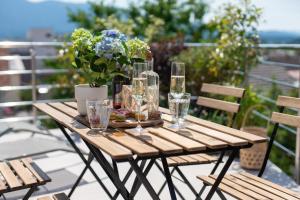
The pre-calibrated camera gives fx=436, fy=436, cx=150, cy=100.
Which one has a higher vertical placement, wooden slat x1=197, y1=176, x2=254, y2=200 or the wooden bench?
the wooden bench

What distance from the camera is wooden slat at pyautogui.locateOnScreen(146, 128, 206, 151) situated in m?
1.93

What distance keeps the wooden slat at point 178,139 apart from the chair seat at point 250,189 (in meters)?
0.47

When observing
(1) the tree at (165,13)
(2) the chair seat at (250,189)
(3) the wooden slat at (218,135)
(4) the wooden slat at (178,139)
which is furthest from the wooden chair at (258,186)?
(1) the tree at (165,13)

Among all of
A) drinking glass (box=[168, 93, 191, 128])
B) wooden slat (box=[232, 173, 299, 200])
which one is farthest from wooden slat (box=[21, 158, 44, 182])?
wooden slat (box=[232, 173, 299, 200])

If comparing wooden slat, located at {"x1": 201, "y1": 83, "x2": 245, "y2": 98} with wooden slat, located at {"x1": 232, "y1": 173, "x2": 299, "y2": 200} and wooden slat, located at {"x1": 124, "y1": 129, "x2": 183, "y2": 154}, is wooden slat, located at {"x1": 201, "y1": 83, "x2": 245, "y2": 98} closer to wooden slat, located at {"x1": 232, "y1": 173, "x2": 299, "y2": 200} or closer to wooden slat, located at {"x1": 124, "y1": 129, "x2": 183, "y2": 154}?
wooden slat, located at {"x1": 232, "y1": 173, "x2": 299, "y2": 200}

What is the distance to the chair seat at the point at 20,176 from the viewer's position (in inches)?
91.5

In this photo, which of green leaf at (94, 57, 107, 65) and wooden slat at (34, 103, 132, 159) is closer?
wooden slat at (34, 103, 132, 159)

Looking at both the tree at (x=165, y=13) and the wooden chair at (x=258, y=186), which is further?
the tree at (x=165, y=13)

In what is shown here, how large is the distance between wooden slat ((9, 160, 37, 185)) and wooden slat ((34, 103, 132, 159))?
1.17 ft

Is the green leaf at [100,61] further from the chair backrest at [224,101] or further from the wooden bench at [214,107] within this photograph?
the chair backrest at [224,101]

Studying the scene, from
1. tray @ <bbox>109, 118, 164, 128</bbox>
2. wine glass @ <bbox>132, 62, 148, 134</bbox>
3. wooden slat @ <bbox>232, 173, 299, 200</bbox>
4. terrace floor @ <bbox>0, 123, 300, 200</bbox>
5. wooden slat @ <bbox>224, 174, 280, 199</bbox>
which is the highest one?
wine glass @ <bbox>132, 62, 148, 134</bbox>

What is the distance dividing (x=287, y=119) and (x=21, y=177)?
63.5 inches

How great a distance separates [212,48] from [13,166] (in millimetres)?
3478

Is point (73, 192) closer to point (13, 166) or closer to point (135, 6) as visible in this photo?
point (13, 166)
